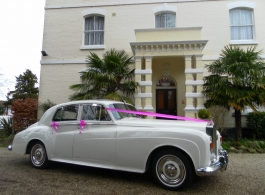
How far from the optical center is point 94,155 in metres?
4.12

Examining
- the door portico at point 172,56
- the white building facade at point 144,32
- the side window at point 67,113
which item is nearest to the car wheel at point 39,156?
the side window at point 67,113

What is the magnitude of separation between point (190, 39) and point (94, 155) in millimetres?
7287

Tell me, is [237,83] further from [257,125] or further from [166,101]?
[166,101]

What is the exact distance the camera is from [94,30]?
1199 centimetres

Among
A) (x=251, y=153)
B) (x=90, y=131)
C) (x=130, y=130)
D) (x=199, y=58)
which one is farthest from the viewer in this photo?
(x=199, y=58)

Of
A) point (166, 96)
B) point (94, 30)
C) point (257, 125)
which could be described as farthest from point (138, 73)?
point (257, 125)

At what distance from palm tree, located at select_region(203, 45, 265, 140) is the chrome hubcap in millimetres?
5092

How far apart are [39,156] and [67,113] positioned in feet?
4.09

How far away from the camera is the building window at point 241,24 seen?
11000 millimetres

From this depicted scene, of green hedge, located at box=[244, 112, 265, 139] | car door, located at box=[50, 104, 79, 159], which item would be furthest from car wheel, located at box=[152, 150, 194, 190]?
green hedge, located at box=[244, 112, 265, 139]

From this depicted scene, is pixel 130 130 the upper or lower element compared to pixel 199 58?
lower

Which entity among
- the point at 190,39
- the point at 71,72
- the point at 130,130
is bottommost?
the point at 130,130

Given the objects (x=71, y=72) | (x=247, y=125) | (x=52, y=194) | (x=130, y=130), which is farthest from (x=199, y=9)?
(x=52, y=194)

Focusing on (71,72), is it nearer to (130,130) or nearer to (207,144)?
(130,130)
